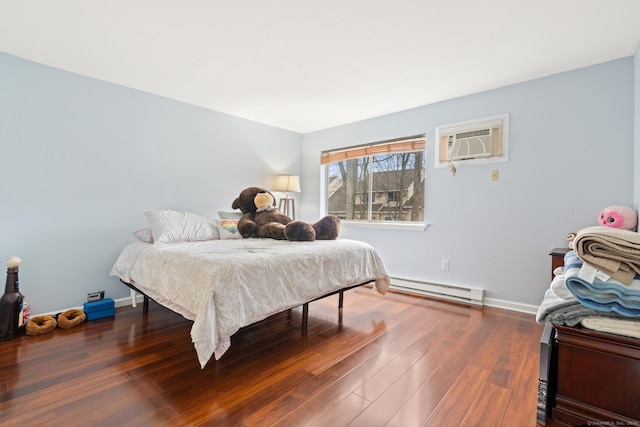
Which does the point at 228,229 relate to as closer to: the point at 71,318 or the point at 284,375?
the point at 71,318

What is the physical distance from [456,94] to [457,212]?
1.28 metres

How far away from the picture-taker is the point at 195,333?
1606 millimetres

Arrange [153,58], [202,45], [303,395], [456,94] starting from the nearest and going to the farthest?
[303,395] < [202,45] < [153,58] < [456,94]

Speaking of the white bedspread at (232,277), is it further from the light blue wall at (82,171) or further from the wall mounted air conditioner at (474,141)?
the wall mounted air conditioner at (474,141)

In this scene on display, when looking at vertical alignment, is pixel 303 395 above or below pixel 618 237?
below

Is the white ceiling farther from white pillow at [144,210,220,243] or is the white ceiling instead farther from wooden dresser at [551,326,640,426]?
wooden dresser at [551,326,640,426]

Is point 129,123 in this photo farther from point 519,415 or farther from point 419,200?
point 519,415

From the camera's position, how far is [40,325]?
236 cm

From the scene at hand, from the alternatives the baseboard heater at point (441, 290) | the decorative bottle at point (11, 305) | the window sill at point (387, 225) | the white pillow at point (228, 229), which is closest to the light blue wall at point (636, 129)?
the baseboard heater at point (441, 290)

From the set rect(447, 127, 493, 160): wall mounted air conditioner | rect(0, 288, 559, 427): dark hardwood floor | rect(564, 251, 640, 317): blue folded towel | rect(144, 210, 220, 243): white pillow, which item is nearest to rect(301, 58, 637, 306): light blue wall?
rect(447, 127, 493, 160): wall mounted air conditioner

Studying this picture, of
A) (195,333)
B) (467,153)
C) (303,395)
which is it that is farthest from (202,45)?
(467,153)

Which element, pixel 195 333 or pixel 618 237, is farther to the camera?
pixel 195 333

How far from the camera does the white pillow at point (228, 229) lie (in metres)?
3.14

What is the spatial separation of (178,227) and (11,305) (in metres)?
1.28
